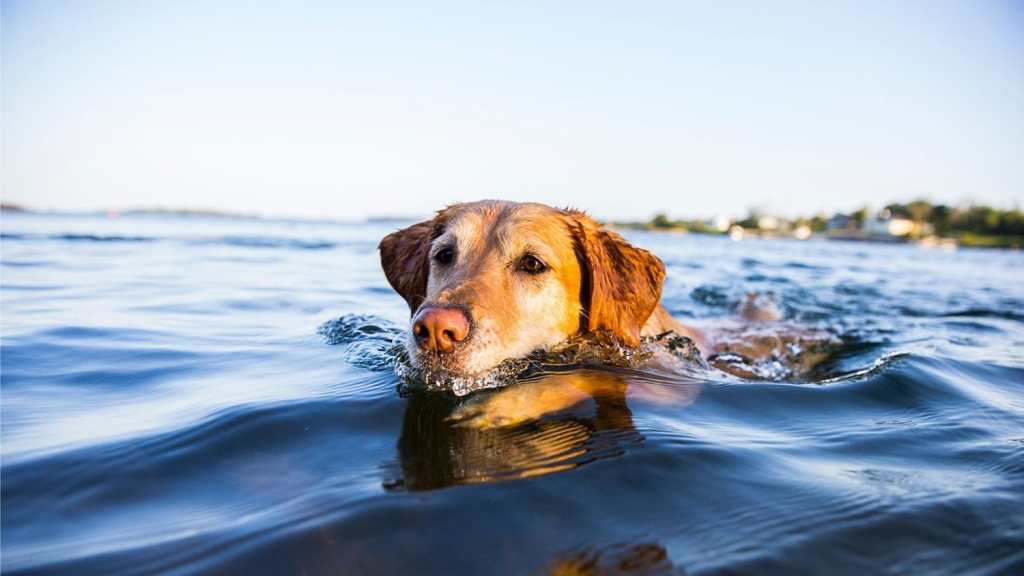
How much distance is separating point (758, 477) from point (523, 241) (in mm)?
2268

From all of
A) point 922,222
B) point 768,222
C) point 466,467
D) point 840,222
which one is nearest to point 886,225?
point 922,222

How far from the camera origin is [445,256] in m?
4.55

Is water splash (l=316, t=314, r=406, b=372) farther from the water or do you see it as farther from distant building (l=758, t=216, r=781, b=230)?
distant building (l=758, t=216, r=781, b=230)

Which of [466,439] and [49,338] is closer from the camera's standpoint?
[466,439]

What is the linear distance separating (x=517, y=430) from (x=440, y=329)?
69cm

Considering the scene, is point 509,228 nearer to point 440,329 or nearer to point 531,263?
point 531,263

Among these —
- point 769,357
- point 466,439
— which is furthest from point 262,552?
point 769,357

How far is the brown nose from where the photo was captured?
333 centimetres

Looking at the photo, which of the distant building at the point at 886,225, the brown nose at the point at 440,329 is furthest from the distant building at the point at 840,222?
the brown nose at the point at 440,329

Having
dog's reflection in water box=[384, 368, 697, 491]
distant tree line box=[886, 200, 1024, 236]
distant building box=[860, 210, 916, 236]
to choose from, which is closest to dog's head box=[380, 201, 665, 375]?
dog's reflection in water box=[384, 368, 697, 491]

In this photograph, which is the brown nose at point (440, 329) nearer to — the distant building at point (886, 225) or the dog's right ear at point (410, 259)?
the dog's right ear at point (410, 259)

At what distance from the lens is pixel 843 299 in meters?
12.7

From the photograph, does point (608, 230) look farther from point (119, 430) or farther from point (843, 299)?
point (843, 299)

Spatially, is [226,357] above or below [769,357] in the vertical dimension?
above
